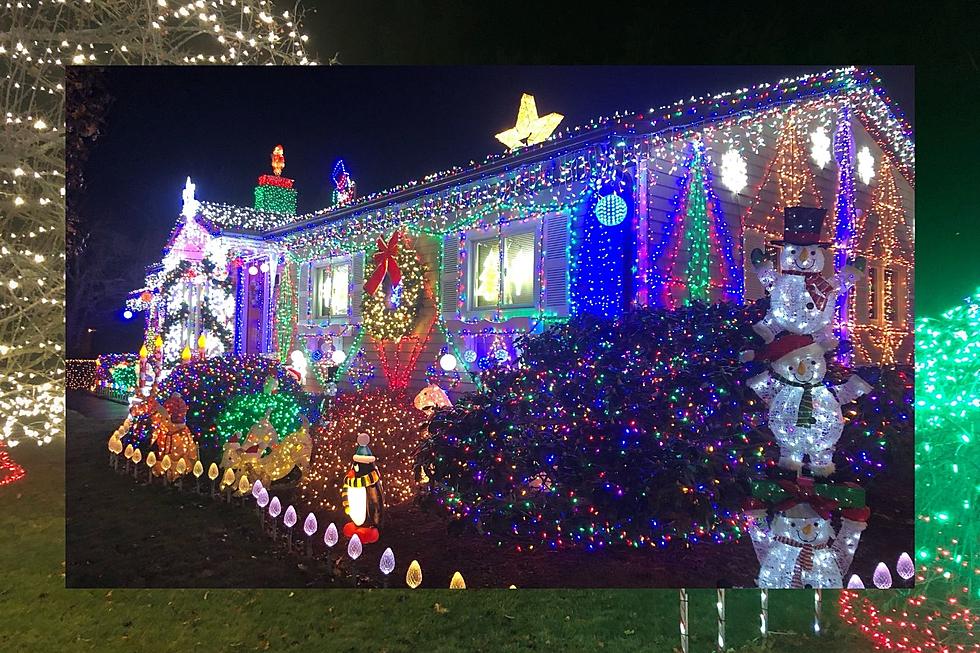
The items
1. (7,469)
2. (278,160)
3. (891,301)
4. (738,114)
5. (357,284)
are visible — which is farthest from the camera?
(7,469)

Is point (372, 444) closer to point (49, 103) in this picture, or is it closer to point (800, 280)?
point (800, 280)

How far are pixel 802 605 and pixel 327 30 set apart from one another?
19.5 feet

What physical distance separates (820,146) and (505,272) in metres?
2.57

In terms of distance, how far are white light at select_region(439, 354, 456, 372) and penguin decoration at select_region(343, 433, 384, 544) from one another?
2.58ft

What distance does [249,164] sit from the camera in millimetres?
4242

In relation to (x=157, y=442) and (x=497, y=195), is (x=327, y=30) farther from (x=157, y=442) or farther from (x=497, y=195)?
(x=157, y=442)

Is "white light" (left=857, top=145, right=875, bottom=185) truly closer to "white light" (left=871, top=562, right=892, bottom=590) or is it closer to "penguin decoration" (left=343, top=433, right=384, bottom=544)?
"white light" (left=871, top=562, right=892, bottom=590)

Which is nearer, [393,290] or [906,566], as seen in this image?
[906,566]

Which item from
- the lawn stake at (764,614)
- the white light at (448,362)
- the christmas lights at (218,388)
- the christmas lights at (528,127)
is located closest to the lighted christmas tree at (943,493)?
the lawn stake at (764,614)

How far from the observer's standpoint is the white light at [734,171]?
4.41 metres

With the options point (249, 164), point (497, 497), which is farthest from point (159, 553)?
point (249, 164)

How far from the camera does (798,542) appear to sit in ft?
12.3

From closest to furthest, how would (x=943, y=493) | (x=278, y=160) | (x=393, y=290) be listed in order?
(x=943, y=493), (x=278, y=160), (x=393, y=290)

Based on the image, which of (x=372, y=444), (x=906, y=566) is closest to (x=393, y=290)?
(x=372, y=444)
